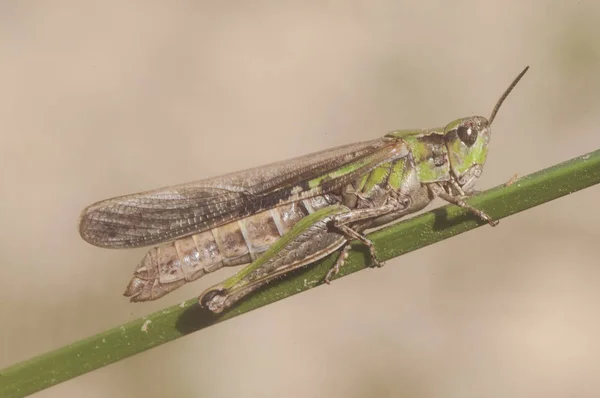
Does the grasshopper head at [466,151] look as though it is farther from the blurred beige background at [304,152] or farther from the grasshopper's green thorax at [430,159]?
the blurred beige background at [304,152]

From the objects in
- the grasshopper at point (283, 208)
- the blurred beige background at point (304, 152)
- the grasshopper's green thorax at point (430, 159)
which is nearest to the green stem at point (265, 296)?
the grasshopper at point (283, 208)

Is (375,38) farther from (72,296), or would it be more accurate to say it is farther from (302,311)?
(72,296)

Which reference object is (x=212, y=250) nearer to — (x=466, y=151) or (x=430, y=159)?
(x=430, y=159)

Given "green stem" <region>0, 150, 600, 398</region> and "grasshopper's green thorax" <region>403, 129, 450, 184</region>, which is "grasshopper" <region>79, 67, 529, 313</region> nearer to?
"grasshopper's green thorax" <region>403, 129, 450, 184</region>

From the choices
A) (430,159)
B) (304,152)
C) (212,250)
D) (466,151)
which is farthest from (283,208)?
(304,152)

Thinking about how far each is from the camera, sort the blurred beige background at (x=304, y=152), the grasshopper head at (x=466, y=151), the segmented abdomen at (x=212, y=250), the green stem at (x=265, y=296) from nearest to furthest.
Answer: the green stem at (x=265, y=296) < the segmented abdomen at (x=212, y=250) < the grasshopper head at (x=466, y=151) < the blurred beige background at (x=304, y=152)

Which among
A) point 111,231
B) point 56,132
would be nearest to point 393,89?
point 56,132
